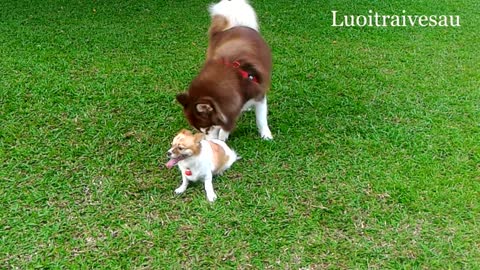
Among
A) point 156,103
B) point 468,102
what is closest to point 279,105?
point 156,103

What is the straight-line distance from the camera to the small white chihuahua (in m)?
2.69

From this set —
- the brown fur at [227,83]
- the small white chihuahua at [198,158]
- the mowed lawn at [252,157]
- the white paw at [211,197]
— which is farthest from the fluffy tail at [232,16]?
the white paw at [211,197]

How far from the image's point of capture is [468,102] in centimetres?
406

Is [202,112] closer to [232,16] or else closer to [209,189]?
[209,189]

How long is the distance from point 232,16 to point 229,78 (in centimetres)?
103

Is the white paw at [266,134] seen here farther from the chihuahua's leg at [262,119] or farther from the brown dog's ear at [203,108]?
the brown dog's ear at [203,108]

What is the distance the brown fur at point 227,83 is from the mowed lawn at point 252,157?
0.41 metres

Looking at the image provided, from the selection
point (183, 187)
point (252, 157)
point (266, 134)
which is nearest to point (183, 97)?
point (183, 187)

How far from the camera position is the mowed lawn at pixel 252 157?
2.57 meters

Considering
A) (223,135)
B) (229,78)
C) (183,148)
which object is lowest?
(223,135)

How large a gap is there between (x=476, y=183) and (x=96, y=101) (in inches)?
117

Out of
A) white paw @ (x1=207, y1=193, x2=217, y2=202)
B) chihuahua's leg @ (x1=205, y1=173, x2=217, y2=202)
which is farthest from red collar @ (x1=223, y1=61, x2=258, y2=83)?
white paw @ (x1=207, y1=193, x2=217, y2=202)

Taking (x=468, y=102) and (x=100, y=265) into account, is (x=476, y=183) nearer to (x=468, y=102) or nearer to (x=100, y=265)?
(x=468, y=102)

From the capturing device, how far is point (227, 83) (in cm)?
308
